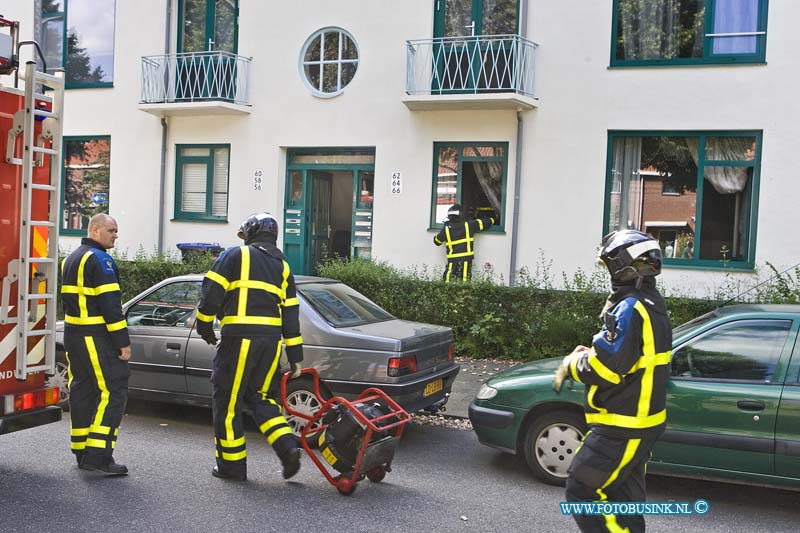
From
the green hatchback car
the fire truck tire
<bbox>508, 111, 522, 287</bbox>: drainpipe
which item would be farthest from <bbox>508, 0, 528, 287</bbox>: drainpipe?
the green hatchback car

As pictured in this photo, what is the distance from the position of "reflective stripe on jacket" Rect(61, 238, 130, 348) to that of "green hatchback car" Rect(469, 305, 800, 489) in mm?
2890

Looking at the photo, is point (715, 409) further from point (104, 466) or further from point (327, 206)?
point (327, 206)

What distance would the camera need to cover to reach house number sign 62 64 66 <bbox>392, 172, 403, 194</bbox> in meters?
13.4

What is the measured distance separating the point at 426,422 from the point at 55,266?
3.97m

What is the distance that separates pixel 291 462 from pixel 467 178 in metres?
8.29

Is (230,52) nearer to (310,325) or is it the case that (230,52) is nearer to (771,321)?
(310,325)

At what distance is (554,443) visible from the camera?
5914 mm

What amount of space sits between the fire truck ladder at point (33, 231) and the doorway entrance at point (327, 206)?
334 inches

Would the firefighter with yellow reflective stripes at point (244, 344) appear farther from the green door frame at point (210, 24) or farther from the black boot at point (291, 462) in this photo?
the green door frame at point (210, 24)

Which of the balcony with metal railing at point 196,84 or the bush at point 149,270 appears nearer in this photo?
the bush at point 149,270

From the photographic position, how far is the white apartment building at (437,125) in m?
11.8

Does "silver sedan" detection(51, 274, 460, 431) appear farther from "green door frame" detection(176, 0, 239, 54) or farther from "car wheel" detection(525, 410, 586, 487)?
"green door frame" detection(176, 0, 239, 54)

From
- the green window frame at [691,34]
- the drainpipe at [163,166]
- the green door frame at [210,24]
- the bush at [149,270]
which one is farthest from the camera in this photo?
the drainpipe at [163,166]

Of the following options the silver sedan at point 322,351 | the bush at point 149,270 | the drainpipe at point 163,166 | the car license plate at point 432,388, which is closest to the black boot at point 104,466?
the silver sedan at point 322,351
